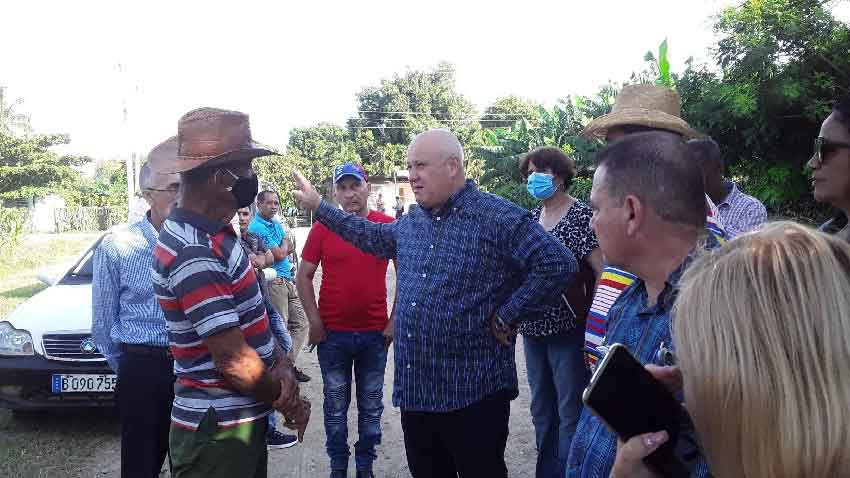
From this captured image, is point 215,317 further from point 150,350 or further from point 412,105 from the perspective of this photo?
point 412,105

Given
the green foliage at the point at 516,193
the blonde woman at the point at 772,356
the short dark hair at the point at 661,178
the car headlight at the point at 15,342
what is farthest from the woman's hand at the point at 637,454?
the green foliage at the point at 516,193

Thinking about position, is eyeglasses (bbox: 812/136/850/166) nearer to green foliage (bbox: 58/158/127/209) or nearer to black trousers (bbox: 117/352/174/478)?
black trousers (bbox: 117/352/174/478)

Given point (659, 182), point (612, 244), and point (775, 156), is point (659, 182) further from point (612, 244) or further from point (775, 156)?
point (775, 156)

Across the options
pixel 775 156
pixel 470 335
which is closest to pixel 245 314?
pixel 470 335

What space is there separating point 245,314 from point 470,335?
1067 mm

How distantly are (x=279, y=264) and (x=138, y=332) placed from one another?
11.9 feet

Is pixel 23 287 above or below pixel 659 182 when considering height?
below

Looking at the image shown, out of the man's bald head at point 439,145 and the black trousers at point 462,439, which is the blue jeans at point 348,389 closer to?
the black trousers at point 462,439

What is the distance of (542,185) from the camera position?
406cm

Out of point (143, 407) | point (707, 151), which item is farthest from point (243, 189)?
point (707, 151)

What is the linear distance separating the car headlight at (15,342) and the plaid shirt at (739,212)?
5.29m

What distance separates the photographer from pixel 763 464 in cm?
95

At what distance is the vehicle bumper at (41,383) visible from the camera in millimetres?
5129

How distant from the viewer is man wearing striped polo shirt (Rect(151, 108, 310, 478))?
234cm
